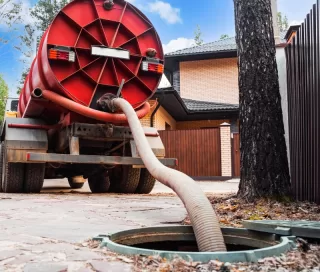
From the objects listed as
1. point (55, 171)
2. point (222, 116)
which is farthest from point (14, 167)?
point (222, 116)

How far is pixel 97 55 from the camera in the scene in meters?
6.16

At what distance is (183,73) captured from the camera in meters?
20.8

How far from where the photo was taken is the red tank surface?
5973 millimetres

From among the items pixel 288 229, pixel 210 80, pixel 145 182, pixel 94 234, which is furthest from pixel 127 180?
pixel 210 80

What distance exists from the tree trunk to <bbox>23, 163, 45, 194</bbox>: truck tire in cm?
366

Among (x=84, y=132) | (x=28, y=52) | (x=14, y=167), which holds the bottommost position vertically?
(x=14, y=167)

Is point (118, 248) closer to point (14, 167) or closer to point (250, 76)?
point (250, 76)

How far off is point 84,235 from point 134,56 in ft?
14.7

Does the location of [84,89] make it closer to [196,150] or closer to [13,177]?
[13,177]

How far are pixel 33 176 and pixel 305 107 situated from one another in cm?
443

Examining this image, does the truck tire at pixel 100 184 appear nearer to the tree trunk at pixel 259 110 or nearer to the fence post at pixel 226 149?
the tree trunk at pixel 259 110

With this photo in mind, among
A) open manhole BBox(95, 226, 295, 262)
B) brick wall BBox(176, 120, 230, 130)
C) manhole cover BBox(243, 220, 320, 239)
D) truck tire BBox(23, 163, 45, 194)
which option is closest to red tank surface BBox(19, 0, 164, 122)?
truck tire BBox(23, 163, 45, 194)

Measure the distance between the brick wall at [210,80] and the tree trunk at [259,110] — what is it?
16299mm

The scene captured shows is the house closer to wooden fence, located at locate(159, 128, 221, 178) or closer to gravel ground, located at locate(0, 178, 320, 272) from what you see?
wooden fence, located at locate(159, 128, 221, 178)
